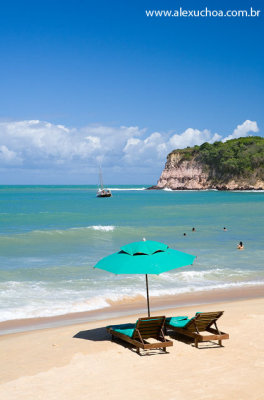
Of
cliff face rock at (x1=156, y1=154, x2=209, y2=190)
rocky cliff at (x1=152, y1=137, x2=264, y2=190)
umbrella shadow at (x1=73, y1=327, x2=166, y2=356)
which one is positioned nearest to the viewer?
umbrella shadow at (x1=73, y1=327, x2=166, y2=356)

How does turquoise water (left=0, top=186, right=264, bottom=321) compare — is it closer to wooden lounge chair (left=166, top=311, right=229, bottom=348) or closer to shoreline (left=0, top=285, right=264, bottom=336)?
shoreline (left=0, top=285, right=264, bottom=336)

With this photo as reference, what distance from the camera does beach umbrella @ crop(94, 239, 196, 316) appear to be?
881 centimetres

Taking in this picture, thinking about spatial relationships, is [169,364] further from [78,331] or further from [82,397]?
[78,331]

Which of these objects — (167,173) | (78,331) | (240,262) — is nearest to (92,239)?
(240,262)

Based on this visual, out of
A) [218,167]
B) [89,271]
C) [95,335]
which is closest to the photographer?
[95,335]

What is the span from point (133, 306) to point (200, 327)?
485cm

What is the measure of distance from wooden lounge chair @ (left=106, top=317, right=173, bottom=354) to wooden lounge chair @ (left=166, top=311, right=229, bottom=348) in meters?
0.58

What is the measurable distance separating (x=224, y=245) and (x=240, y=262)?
19.1 feet

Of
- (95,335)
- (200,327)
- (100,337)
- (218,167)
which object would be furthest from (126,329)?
(218,167)

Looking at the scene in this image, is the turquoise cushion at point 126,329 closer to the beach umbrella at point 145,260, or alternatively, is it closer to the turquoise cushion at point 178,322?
the turquoise cushion at point 178,322

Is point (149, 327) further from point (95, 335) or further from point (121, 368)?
point (95, 335)

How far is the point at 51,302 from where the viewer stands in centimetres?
1410

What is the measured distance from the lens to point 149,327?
29.1 feet

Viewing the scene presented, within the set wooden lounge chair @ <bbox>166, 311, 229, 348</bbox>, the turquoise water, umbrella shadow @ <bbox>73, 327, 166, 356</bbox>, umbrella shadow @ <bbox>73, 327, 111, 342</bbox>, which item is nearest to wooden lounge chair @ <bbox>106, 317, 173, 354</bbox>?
umbrella shadow @ <bbox>73, 327, 166, 356</bbox>
